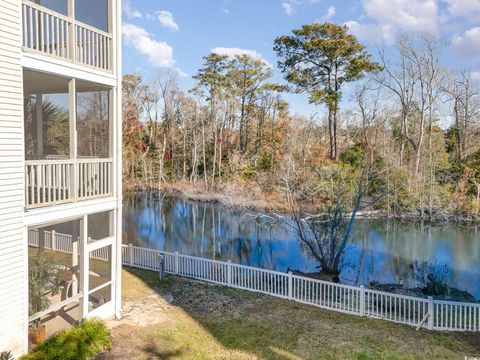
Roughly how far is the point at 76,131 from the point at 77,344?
12.8 feet

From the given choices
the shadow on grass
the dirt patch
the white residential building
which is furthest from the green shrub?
the dirt patch

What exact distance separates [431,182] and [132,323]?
67.7 feet

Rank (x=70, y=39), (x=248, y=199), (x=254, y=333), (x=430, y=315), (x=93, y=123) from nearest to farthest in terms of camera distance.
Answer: (x=70, y=39), (x=254, y=333), (x=430, y=315), (x=93, y=123), (x=248, y=199)

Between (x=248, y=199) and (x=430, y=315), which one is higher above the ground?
(x=248, y=199)

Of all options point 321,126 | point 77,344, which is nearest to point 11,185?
point 77,344

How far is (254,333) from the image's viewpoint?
7629 millimetres

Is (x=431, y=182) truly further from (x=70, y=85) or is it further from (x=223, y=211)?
(x=70, y=85)

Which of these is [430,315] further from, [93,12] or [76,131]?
[93,12]

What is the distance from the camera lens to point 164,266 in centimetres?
1142

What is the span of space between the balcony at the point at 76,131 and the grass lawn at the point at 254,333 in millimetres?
2869

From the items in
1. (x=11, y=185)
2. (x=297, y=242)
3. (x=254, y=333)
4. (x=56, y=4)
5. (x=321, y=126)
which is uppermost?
(x=321, y=126)

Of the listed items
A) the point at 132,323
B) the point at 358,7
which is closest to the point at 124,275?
the point at 132,323

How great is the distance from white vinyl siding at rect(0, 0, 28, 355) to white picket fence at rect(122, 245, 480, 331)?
5695 millimetres

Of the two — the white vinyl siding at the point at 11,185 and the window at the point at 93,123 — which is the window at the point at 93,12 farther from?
the white vinyl siding at the point at 11,185
